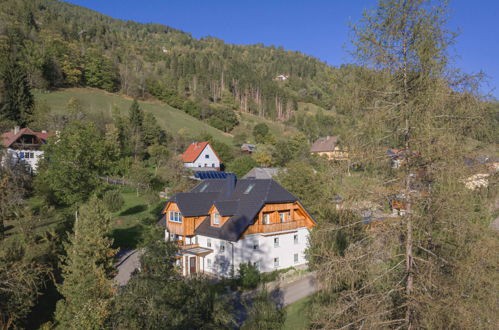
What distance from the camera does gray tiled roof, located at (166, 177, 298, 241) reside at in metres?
25.2

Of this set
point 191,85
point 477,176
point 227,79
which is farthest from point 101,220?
point 227,79

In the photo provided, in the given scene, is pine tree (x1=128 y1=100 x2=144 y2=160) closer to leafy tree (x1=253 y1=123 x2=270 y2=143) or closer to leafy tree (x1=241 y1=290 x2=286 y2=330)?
leafy tree (x1=253 y1=123 x2=270 y2=143)

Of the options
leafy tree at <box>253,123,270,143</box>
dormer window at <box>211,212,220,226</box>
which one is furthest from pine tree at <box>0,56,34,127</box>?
dormer window at <box>211,212,220,226</box>

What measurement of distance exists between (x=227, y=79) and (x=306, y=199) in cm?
10402

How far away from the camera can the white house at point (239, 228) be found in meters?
25.0

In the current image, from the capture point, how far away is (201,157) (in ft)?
203

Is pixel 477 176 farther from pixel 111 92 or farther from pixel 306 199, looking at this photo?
pixel 111 92

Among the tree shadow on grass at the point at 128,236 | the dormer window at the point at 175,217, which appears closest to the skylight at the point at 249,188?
the dormer window at the point at 175,217

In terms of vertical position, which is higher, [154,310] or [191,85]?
[191,85]

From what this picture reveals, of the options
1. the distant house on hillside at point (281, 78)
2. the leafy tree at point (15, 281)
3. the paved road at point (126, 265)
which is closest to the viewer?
the leafy tree at point (15, 281)

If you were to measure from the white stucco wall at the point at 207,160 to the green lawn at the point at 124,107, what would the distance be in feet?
41.1

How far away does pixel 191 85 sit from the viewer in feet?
389

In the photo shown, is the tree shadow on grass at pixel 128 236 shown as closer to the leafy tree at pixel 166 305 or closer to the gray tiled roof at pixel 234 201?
the gray tiled roof at pixel 234 201

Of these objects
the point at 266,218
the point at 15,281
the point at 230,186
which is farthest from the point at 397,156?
the point at 230,186
